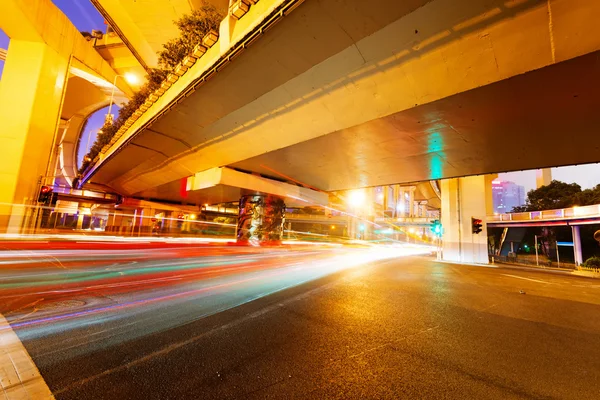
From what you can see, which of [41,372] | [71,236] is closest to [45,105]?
[71,236]

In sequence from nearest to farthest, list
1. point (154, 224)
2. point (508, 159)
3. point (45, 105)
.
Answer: point (508, 159), point (45, 105), point (154, 224)

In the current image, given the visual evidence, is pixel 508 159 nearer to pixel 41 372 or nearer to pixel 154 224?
pixel 41 372

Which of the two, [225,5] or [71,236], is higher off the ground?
[225,5]

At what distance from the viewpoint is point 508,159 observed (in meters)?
7.94

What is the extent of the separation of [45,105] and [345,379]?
783 inches

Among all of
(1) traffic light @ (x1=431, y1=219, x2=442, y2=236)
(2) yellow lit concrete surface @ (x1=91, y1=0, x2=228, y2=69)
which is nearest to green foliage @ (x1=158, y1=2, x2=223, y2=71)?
(2) yellow lit concrete surface @ (x1=91, y1=0, x2=228, y2=69)

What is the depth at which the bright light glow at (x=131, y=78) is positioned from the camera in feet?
72.2

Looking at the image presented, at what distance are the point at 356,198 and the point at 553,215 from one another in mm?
26307

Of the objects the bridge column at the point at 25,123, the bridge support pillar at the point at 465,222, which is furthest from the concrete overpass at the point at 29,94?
the bridge support pillar at the point at 465,222

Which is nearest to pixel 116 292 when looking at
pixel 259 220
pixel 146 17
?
pixel 259 220

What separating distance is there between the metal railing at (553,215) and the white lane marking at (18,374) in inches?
1543

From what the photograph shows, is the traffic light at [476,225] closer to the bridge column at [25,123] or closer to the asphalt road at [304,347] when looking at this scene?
the asphalt road at [304,347]

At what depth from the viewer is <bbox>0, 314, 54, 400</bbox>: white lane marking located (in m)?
1.89

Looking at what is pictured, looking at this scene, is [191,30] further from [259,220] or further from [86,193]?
[86,193]
